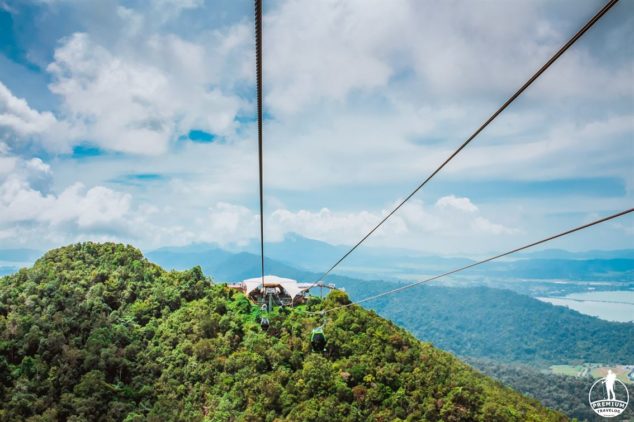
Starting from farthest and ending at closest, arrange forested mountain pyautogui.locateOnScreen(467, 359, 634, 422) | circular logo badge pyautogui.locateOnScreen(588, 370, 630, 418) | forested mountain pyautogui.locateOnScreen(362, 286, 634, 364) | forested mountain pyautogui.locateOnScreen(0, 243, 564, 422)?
forested mountain pyautogui.locateOnScreen(362, 286, 634, 364), circular logo badge pyautogui.locateOnScreen(588, 370, 630, 418), forested mountain pyautogui.locateOnScreen(467, 359, 634, 422), forested mountain pyautogui.locateOnScreen(0, 243, 564, 422)

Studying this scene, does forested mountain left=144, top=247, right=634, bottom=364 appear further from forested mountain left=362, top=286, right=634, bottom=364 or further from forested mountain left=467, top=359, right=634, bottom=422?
forested mountain left=467, top=359, right=634, bottom=422

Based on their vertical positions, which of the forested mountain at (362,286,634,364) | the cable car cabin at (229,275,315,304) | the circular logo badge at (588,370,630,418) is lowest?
the circular logo badge at (588,370,630,418)

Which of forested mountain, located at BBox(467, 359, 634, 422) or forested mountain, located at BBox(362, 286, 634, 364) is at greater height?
forested mountain, located at BBox(362, 286, 634, 364)

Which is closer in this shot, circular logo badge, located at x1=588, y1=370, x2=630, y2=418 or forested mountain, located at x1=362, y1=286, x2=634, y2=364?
circular logo badge, located at x1=588, y1=370, x2=630, y2=418

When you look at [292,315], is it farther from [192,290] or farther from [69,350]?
[69,350]

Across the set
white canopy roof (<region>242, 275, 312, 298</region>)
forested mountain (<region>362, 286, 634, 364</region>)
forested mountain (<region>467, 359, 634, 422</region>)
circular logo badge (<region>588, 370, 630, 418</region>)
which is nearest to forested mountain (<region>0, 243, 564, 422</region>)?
white canopy roof (<region>242, 275, 312, 298</region>)

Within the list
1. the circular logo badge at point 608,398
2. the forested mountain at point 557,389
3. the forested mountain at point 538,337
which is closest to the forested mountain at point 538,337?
the forested mountain at point 538,337

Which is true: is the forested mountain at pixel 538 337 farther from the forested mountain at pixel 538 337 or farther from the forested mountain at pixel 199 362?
the forested mountain at pixel 199 362
